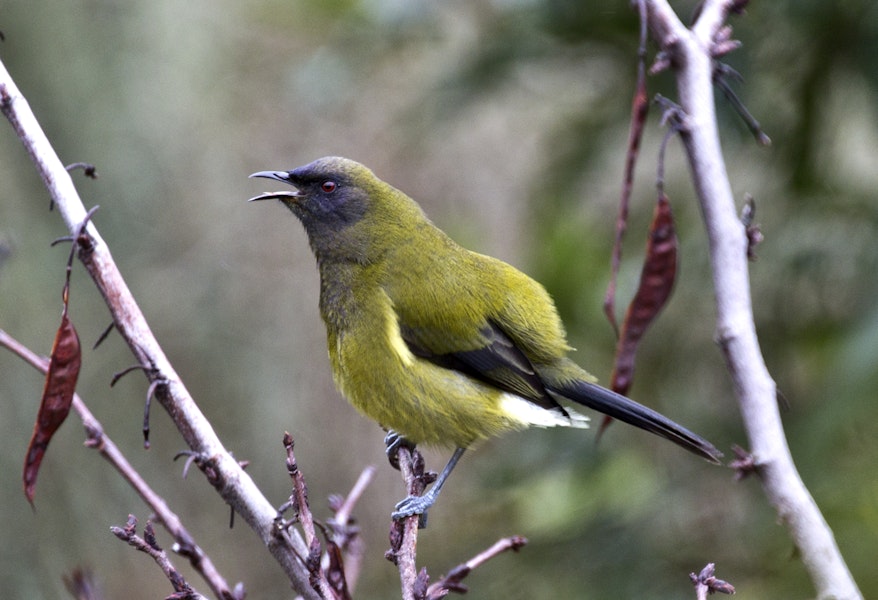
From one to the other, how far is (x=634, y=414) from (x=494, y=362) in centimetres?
51

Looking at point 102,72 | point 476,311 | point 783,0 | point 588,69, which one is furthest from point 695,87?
point 102,72

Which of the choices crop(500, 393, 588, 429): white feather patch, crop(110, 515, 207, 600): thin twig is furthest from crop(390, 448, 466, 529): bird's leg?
crop(110, 515, 207, 600): thin twig

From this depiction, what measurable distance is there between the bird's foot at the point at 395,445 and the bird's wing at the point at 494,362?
0.29 m

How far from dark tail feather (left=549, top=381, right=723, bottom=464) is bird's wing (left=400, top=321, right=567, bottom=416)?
91 mm

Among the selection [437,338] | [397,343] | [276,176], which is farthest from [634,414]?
[276,176]

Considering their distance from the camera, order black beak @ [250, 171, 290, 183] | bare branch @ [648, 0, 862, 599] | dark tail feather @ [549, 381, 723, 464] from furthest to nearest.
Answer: black beak @ [250, 171, 290, 183] < dark tail feather @ [549, 381, 723, 464] < bare branch @ [648, 0, 862, 599]

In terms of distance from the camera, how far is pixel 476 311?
351cm

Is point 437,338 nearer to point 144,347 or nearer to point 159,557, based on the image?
point 144,347

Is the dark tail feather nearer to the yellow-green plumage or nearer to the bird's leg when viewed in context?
the yellow-green plumage

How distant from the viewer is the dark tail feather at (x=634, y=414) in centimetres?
319

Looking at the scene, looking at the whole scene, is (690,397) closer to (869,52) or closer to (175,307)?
(869,52)

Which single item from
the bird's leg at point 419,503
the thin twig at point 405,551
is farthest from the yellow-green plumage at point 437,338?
the thin twig at point 405,551

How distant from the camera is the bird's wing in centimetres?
350

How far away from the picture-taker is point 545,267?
169 inches
